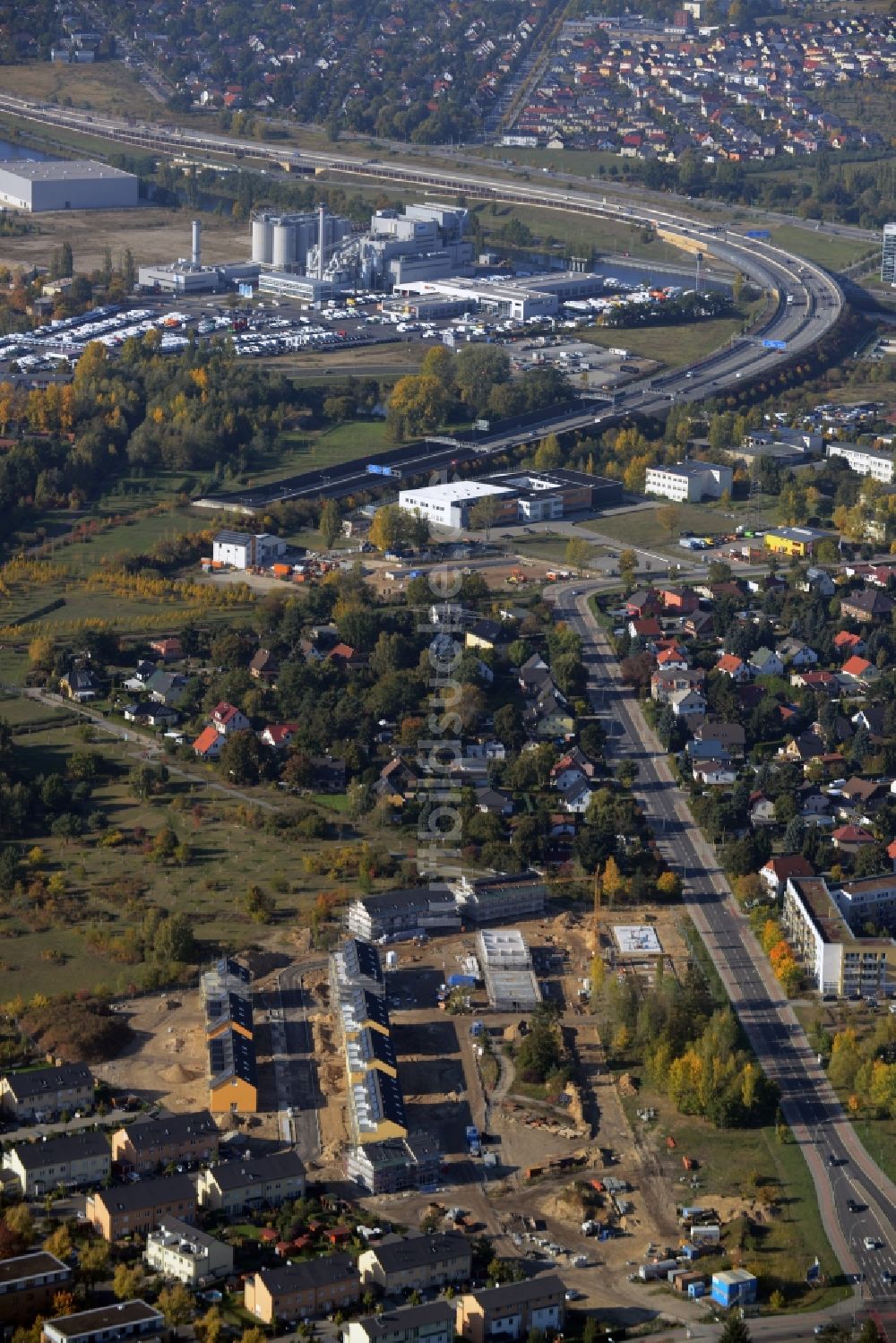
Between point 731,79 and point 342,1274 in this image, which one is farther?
point 731,79

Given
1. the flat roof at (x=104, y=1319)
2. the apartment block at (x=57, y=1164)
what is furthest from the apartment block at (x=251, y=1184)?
the flat roof at (x=104, y=1319)

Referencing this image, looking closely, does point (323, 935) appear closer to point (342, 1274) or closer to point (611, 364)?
point (342, 1274)

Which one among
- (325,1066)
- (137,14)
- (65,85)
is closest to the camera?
(325,1066)

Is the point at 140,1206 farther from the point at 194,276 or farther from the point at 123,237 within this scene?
the point at 123,237

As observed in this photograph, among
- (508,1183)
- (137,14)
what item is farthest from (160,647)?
(137,14)

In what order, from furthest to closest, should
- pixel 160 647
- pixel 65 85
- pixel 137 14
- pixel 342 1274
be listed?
pixel 137 14 → pixel 65 85 → pixel 160 647 → pixel 342 1274
